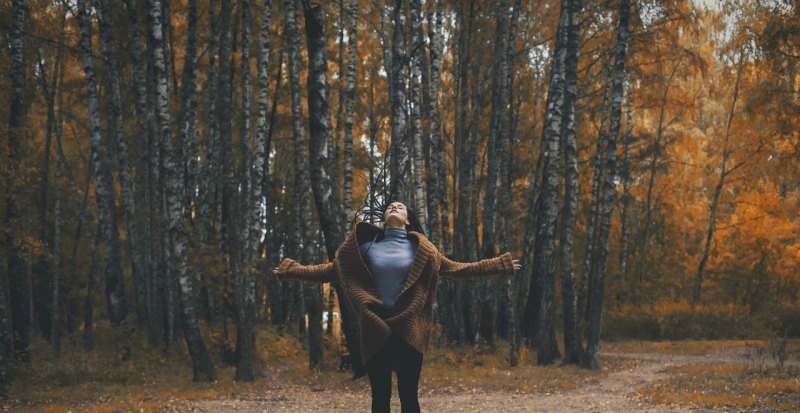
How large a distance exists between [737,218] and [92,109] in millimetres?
23389

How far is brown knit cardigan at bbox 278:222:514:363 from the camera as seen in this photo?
18.7 ft

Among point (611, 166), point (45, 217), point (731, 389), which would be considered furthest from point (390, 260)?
point (45, 217)

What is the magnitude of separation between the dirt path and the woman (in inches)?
241

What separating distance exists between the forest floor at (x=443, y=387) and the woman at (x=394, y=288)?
6.18m

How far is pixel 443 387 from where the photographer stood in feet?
48.2

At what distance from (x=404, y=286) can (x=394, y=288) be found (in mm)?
83

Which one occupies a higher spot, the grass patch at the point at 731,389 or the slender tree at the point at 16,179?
the slender tree at the point at 16,179

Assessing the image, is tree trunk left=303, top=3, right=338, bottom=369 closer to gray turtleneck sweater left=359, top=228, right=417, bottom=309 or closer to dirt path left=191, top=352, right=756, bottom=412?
dirt path left=191, top=352, right=756, bottom=412

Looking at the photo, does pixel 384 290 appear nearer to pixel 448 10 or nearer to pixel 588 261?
pixel 588 261

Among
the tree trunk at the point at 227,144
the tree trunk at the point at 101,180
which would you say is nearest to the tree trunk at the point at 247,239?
the tree trunk at the point at 227,144

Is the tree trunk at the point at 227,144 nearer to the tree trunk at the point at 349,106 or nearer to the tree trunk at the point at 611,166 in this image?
the tree trunk at the point at 349,106

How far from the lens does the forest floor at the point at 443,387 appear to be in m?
11.9

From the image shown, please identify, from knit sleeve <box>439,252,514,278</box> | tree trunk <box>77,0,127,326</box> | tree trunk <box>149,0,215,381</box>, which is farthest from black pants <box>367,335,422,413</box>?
tree trunk <box>77,0,127,326</box>

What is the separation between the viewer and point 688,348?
2519 centimetres
